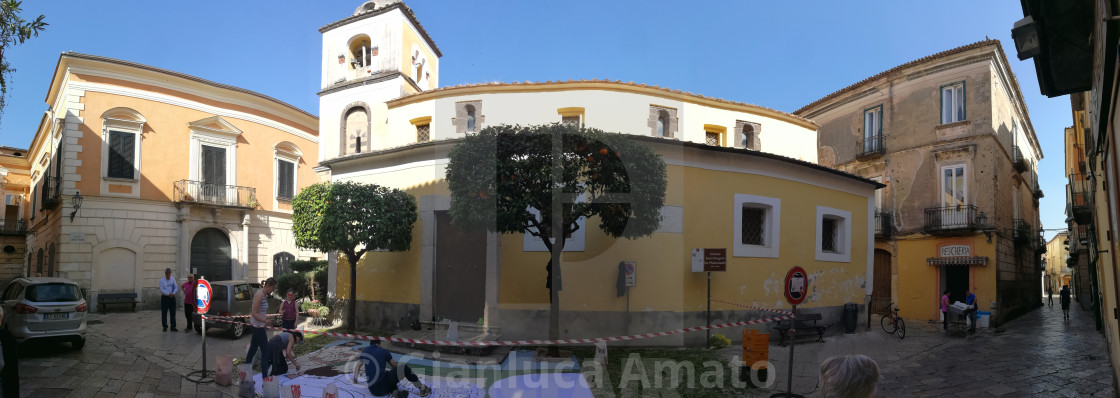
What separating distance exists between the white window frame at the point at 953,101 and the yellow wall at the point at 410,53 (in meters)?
16.7

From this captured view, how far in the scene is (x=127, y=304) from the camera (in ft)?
59.4

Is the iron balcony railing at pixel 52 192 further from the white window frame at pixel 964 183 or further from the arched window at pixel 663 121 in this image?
the white window frame at pixel 964 183

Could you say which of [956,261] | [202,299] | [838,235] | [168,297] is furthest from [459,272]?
[956,261]

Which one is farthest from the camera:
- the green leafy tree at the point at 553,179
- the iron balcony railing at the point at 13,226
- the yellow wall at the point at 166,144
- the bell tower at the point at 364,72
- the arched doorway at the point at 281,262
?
the iron balcony railing at the point at 13,226

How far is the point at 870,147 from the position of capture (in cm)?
2083

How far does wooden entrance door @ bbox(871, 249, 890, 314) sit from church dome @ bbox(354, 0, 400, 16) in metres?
18.4

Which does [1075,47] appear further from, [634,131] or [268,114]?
[268,114]

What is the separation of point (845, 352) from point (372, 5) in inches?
577

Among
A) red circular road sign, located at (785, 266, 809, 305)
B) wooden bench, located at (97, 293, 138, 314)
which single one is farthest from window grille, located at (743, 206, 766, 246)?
wooden bench, located at (97, 293, 138, 314)

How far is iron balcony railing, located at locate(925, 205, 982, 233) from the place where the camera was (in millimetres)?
17906

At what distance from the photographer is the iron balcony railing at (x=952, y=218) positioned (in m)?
17.9

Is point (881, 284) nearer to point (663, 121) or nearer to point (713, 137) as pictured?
point (713, 137)

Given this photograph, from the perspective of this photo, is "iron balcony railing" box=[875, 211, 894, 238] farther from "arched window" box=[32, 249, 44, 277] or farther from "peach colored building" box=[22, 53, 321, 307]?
"arched window" box=[32, 249, 44, 277]

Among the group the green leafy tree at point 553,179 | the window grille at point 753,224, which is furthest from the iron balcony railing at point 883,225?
the green leafy tree at point 553,179
